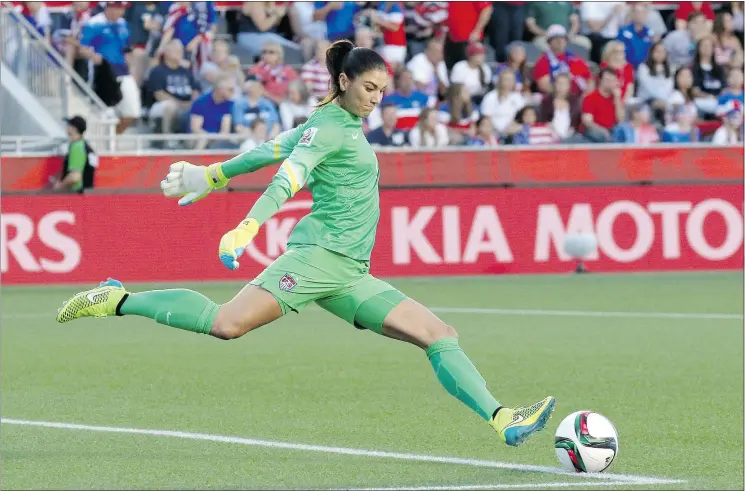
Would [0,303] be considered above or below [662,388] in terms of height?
below

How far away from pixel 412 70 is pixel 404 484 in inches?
573

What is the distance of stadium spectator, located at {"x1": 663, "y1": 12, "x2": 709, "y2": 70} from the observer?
22625 mm

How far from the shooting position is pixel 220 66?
20562mm

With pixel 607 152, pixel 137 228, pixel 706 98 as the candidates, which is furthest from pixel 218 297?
pixel 706 98

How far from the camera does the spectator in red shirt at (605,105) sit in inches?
822

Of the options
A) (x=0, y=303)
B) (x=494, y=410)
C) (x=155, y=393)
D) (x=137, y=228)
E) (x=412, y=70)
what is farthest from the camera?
(x=412, y=70)

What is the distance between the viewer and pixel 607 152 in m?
18.9

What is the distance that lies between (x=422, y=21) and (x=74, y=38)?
483 cm

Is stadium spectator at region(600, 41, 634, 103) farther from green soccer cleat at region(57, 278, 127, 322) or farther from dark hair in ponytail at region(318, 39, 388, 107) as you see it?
green soccer cleat at region(57, 278, 127, 322)

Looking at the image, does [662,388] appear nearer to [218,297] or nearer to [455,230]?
[218,297]

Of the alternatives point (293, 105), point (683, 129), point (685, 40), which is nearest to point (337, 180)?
point (293, 105)

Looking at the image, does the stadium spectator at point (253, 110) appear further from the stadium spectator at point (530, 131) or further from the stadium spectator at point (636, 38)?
the stadium spectator at point (636, 38)

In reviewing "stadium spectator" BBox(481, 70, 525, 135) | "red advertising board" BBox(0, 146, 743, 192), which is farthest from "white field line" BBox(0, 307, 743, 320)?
"stadium spectator" BBox(481, 70, 525, 135)

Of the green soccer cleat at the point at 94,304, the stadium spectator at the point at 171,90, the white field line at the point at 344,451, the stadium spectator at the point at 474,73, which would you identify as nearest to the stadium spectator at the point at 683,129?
the stadium spectator at the point at 474,73
